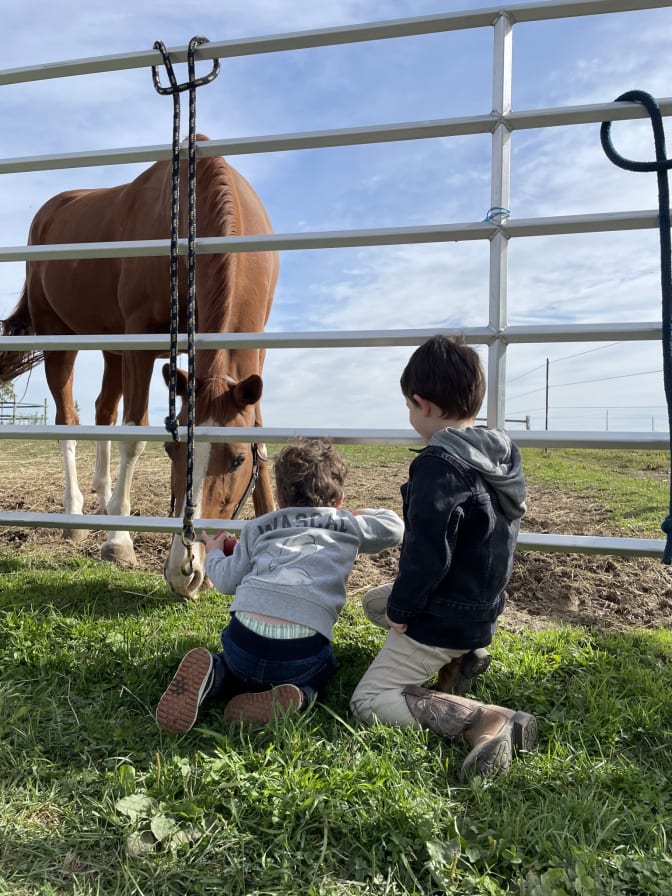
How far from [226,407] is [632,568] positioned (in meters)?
2.59

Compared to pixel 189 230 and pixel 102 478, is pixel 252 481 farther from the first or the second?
pixel 102 478

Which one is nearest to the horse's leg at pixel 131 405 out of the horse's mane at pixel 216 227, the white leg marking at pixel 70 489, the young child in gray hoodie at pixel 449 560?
the white leg marking at pixel 70 489

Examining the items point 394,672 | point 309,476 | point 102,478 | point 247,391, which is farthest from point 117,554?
point 394,672

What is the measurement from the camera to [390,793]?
1497mm

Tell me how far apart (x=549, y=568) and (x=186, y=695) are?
259cm

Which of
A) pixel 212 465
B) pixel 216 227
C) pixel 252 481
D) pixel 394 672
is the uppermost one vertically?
pixel 216 227

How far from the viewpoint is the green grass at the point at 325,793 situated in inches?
52.1

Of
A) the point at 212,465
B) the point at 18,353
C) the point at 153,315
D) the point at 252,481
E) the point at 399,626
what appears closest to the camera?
the point at 399,626

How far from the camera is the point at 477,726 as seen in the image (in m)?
1.80

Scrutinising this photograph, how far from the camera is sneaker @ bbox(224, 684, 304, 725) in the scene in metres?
1.84

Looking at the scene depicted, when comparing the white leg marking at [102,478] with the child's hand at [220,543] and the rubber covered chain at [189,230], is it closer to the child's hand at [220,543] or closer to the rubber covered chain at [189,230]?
the rubber covered chain at [189,230]

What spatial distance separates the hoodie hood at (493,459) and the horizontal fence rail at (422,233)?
51 cm

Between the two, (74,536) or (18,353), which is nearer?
(74,536)

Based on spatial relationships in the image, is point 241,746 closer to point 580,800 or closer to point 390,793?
point 390,793
